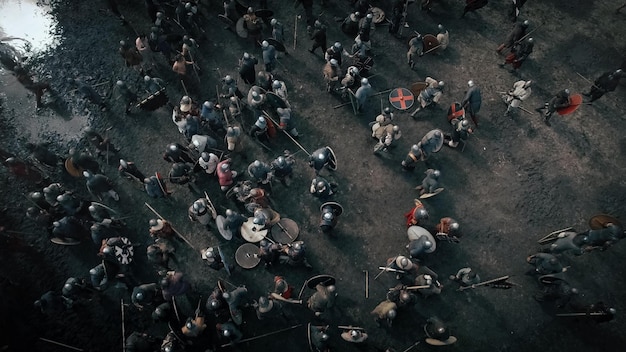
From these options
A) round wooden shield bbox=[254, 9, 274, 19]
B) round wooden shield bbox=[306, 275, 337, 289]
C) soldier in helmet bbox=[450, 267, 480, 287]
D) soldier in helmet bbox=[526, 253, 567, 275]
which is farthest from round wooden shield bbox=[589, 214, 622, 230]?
round wooden shield bbox=[254, 9, 274, 19]

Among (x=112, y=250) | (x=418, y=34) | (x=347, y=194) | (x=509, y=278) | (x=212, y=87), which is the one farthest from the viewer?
(x=418, y=34)

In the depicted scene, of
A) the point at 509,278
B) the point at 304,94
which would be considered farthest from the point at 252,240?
the point at 509,278

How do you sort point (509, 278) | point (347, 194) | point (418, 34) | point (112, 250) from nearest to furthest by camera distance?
point (112, 250), point (509, 278), point (347, 194), point (418, 34)

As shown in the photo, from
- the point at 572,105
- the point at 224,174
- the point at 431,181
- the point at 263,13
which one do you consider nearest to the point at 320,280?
the point at 224,174

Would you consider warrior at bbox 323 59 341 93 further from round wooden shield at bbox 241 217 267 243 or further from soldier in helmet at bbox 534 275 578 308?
soldier in helmet at bbox 534 275 578 308

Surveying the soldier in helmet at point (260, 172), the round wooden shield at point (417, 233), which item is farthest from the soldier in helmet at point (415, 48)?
the soldier in helmet at point (260, 172)

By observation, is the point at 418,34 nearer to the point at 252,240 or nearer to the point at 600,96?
the point at 600,96

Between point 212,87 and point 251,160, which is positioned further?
point 212,87
